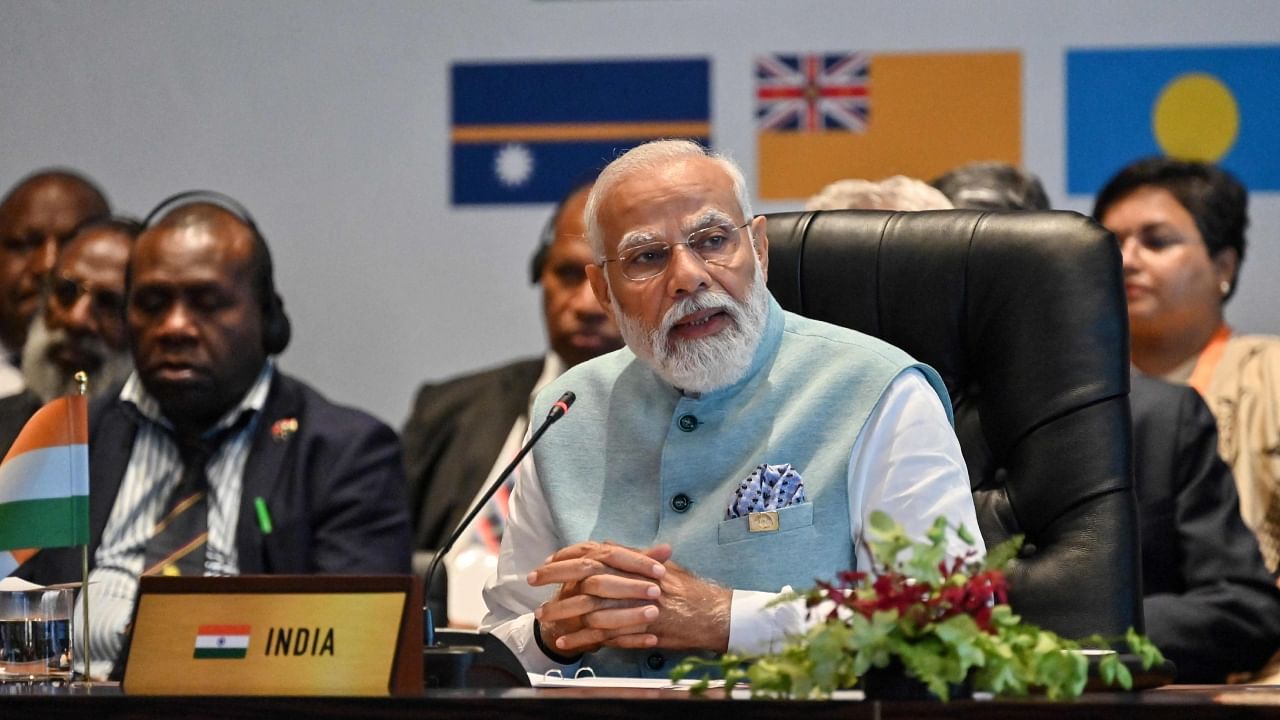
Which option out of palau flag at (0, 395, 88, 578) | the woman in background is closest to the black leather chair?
palau flag at (0, 395, 88, 578)

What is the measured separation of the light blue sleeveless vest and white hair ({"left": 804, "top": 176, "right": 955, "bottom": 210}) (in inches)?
22.9

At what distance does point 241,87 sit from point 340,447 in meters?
1.69

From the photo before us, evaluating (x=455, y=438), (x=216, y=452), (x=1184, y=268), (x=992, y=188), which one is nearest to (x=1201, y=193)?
(x=1184, y=268)

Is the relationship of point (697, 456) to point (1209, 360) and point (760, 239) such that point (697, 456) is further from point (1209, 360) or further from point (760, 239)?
point (1209, 360)

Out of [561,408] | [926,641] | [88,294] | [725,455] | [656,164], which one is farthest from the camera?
[88,294]

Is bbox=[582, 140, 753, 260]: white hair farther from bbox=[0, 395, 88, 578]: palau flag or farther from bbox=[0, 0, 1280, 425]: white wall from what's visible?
bbox=[0, 0, 1280, 425]: white wall

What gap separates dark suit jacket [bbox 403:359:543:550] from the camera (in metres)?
4.74

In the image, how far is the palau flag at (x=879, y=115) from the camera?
488 centimetres

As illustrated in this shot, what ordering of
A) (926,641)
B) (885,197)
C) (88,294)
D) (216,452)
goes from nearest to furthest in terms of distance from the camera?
(926,641)
(885,197)
(216,452)
(88,294)

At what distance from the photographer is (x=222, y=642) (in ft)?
6.17

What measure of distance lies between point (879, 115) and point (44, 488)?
2.94 metres

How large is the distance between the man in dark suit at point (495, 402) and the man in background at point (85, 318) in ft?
2.70

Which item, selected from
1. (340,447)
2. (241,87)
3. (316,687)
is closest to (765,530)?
(316,687)

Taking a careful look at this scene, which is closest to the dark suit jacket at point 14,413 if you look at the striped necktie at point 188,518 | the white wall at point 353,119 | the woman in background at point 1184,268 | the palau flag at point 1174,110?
the striped necktie at point 188,518
